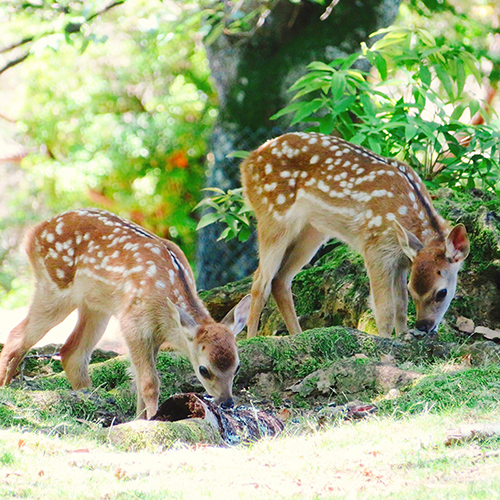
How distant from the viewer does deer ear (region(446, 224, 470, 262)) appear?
6.13 metres

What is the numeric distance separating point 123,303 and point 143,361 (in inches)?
18.2

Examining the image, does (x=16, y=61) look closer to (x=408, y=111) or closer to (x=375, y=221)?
(x=408, y=111)

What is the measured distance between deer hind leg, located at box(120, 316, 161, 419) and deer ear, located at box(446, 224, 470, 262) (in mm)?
2317

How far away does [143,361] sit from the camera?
5422mm

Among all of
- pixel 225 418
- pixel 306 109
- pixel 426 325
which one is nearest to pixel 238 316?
pixel 225 418

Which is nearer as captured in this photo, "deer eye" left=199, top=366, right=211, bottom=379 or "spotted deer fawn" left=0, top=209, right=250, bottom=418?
"deer eye" left=199, top=366, right=211, bottom=379

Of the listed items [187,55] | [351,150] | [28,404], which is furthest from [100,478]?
[187,55]

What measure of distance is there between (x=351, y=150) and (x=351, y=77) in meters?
1.03

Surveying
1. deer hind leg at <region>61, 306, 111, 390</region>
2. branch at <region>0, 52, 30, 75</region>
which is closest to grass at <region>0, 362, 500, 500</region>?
deer hind leg at <region>61, 306, 111, 390</region>

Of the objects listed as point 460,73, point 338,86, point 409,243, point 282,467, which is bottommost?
point 409,243

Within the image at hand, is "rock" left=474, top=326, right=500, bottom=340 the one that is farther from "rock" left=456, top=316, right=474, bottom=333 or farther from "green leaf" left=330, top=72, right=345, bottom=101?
"green leaf" left=330, top=72, right=345, bottom=101

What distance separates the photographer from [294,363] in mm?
5793

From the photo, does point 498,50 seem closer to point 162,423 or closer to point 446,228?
point 446,228

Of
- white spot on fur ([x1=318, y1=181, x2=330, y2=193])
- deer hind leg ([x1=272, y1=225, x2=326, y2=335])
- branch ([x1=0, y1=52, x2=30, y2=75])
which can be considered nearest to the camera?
white spot on fur ([x1=318, y1=181, x2=330, y2=193])
